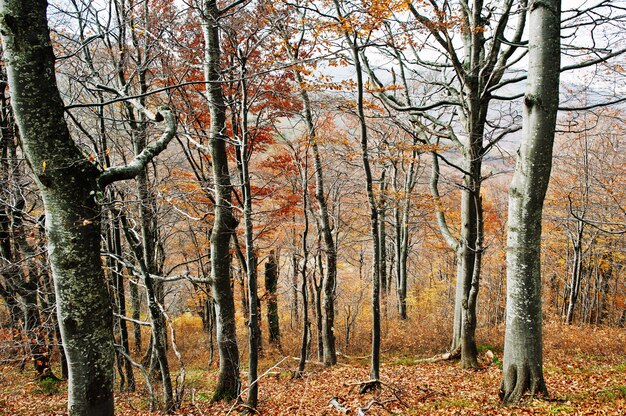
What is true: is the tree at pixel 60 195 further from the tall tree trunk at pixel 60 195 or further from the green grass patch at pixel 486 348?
the green grass patch at pixel 486 348

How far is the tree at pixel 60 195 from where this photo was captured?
2.78m

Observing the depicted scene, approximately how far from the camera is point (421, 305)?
2077 cm

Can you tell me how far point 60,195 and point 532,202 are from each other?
5.30 meters

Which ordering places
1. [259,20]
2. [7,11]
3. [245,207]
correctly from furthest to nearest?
[259,20] < [245,207] < [7,11]

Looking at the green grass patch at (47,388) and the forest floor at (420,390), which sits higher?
the forest floor at (420,390)

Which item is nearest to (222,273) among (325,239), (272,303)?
(325,239)

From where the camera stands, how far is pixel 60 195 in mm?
2857

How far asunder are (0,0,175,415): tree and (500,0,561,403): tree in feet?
15.8

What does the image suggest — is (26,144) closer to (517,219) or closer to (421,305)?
(517,219)

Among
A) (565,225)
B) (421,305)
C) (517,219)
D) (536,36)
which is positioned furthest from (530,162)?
(421,305)

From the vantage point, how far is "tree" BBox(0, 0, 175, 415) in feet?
9.12

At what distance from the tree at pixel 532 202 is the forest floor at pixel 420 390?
363mm

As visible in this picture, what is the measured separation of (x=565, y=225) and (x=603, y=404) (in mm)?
14565

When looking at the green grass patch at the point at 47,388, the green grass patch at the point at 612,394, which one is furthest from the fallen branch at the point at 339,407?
the green grass patch at the point at 47,388
